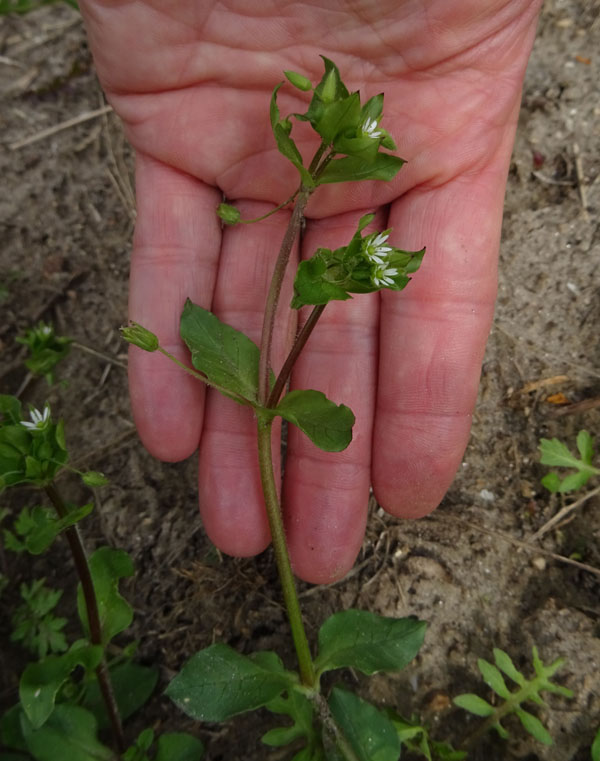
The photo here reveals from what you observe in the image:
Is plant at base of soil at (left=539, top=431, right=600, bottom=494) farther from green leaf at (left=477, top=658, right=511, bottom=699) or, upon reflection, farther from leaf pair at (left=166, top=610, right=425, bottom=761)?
leaf pair at (left=166, top=610, right=425, bottom=761)

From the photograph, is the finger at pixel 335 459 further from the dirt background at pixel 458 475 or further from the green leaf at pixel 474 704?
the green leaf at pixel 474 704

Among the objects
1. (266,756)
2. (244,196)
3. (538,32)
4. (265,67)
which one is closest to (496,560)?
(266,756)

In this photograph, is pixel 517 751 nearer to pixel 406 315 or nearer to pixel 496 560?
pixel 496 560

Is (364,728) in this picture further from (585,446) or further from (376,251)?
(376,251)

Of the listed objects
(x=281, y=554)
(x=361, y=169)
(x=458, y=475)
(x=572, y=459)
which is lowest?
(x=281, y=554)

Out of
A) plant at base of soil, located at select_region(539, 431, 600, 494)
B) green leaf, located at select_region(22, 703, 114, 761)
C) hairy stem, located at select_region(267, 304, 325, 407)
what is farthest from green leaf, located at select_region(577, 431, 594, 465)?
green leaf, located at select_region(22, 703, 114, 761)

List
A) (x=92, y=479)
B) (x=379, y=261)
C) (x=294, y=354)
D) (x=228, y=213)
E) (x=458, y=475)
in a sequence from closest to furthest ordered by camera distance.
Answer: (x=379, y=261)
(x=92, y=479)
(x=294, y=354)
(x=228, y=213)
(x=458, y=475)

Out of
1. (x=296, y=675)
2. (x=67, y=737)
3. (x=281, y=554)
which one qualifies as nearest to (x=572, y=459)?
(x=281, y=554)
